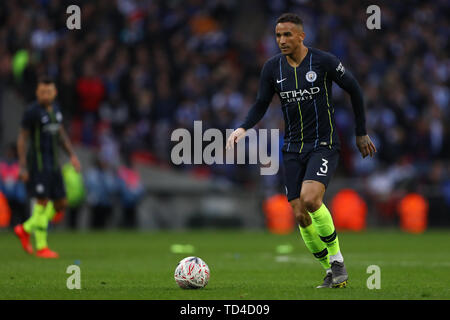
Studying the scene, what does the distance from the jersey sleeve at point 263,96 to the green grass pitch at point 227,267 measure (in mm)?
1498

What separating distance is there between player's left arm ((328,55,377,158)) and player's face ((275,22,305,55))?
13.9 inches

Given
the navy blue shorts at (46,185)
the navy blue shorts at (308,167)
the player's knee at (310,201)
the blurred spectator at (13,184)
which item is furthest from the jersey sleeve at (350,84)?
the blurred spectator at (13,184)

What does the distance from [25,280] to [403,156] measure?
15.6 m

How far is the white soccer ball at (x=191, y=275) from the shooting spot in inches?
314

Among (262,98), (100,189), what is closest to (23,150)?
(262,98)

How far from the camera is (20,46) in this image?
23.0 meters

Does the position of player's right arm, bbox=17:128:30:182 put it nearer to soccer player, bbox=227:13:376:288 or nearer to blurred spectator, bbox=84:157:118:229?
soccer player, bbox=227:13:376:288

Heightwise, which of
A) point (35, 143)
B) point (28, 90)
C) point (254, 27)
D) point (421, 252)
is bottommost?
point (421, 252)

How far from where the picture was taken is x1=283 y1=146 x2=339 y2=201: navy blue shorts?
26.6 ft

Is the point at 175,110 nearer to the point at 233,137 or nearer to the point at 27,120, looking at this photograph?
the point at 27,120

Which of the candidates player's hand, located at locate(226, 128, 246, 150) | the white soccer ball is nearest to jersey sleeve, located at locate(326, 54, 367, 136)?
player's hand, located at locate(226, 128, 246, 150)
